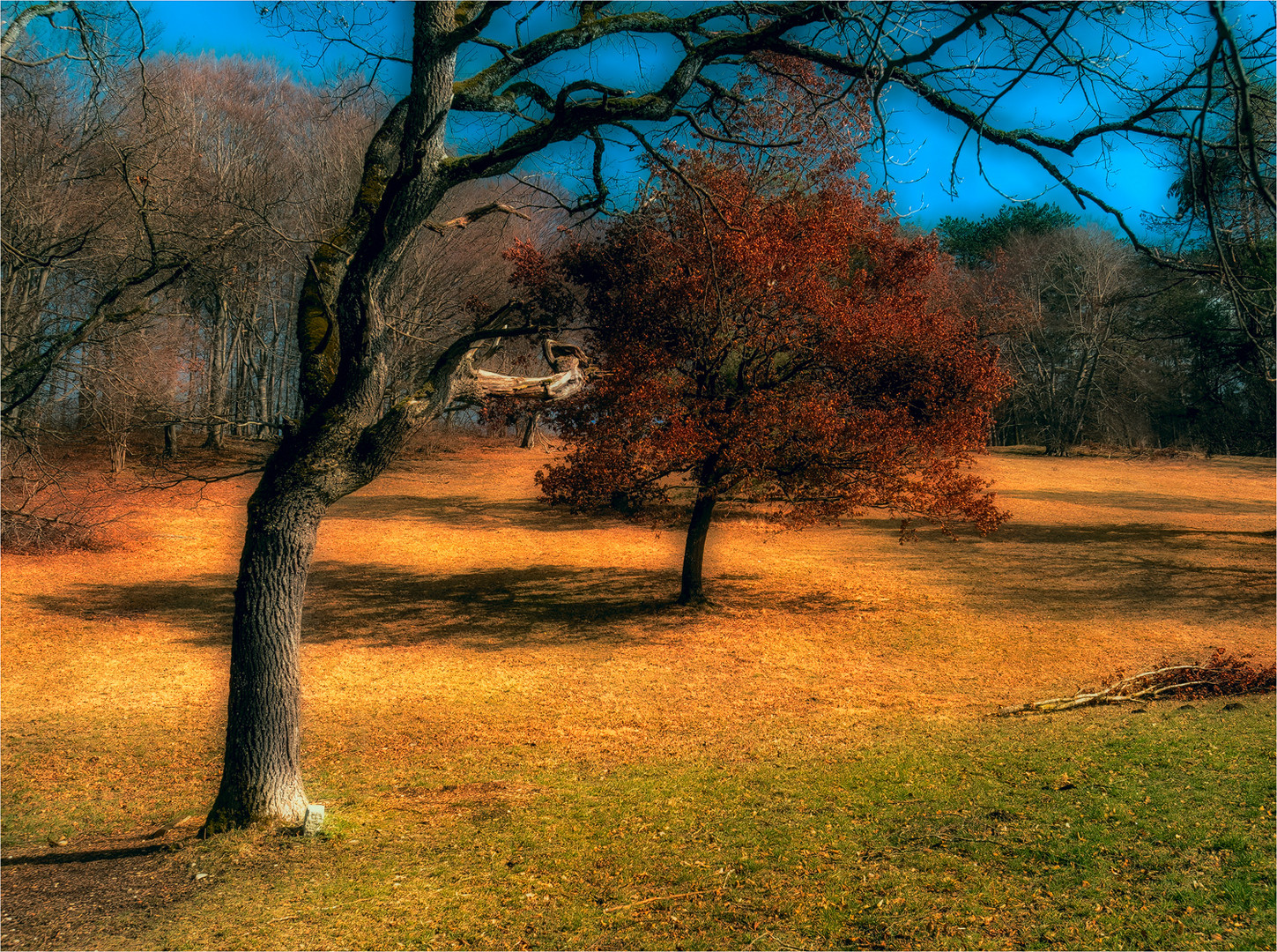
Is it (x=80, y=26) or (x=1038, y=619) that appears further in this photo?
(x=1038, y=619)

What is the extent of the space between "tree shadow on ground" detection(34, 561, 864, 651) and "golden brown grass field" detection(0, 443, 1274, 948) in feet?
0.36

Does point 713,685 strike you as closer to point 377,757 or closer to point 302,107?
point 377,757

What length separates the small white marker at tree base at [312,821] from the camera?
18.4 feet

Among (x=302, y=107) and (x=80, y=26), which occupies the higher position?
(x=302, y=107)

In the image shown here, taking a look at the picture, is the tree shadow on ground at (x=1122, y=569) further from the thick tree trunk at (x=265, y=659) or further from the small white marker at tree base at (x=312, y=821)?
the thick tree trunk at (x=265, y=659)

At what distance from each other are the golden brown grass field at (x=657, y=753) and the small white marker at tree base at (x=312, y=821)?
0.53 ft

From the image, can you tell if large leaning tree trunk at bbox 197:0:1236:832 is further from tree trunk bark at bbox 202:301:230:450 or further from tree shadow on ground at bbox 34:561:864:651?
tree trunk bark at bbox 202:301:230:450

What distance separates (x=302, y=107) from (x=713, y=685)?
27522 millimetres

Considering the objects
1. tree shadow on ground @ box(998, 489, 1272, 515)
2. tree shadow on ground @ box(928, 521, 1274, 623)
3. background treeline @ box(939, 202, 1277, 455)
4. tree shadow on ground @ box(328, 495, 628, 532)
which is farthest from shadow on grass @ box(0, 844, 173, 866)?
background treeline @ box(939, 202, 1277, 455)

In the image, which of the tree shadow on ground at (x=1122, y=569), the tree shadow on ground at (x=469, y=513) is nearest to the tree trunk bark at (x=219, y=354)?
the tree shadow on ground at (x=469, y=513)

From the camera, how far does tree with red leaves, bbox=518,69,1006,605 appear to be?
12.7 metres

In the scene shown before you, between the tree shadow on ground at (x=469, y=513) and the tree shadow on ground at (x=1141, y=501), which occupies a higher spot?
the tree shadow on ground at (x=1141, y=501)

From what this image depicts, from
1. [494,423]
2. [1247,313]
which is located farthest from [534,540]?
[1247,313]

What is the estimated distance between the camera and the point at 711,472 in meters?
13.7
